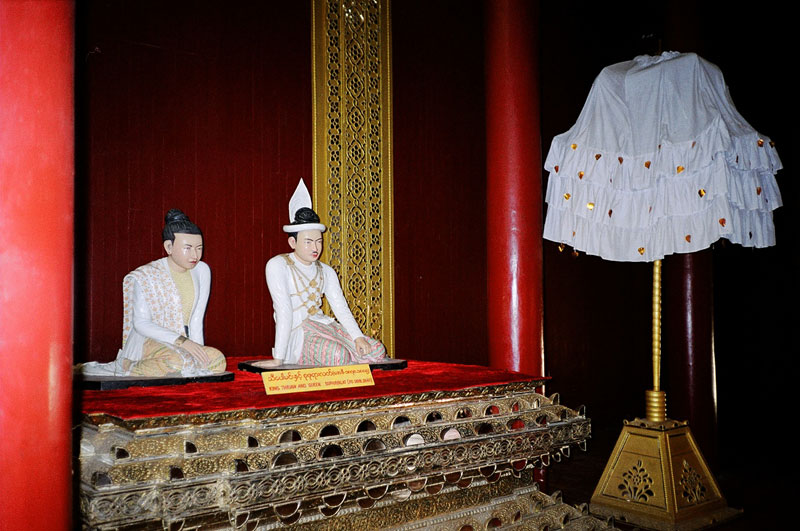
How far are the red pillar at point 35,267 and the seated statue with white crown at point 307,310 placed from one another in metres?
1.33

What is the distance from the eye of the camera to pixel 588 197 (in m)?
3.41

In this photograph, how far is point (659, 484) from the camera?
3086mm

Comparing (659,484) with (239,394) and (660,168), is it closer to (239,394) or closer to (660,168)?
(660,168)

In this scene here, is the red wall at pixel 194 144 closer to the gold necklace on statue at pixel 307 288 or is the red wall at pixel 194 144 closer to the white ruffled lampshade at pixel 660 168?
the gold necklace on statue at pixel 307 288

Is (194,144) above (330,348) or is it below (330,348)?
above

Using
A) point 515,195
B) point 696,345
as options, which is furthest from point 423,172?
point 696,345

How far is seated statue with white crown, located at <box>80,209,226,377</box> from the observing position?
8.80 feet

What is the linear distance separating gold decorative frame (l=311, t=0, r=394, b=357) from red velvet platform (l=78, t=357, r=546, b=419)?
1.04 metres

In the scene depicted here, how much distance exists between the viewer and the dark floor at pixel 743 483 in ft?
10.7

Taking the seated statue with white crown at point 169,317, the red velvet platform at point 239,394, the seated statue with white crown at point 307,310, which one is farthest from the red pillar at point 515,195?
the seated statue with white crown at point 169,317

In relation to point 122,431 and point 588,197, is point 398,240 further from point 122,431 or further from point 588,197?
point 122,431

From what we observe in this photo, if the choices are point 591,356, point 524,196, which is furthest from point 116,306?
point 591,356

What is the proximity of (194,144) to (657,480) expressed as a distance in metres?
2.67

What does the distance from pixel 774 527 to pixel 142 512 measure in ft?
8.92
